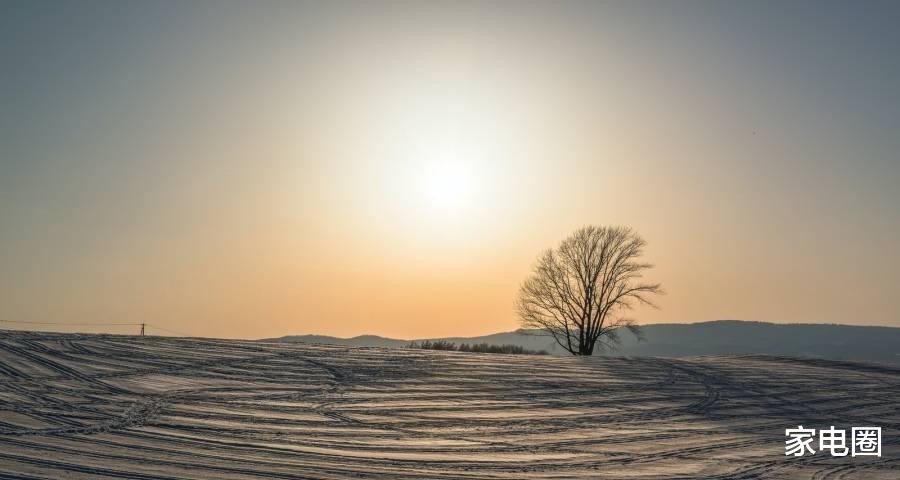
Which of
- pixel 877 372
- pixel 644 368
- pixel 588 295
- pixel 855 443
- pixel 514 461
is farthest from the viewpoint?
pixel 588 295

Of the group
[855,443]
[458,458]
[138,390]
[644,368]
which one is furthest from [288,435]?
[644,368]

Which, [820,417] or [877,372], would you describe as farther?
[877,372]

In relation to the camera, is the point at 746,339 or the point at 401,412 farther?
the point at 746,339

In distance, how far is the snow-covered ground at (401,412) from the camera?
493 inches

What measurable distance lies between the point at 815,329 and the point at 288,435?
428 ft

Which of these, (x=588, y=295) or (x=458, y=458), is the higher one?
(x=588, y=295)

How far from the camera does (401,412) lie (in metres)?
17.4

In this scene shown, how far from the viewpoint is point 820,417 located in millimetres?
18875

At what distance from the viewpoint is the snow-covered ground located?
1252 centimetres

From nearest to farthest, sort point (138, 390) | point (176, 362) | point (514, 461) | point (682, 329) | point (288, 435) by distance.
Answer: point (514, 461), point (288, 435), point (138, 390), point (176, 362), point (682, 329)

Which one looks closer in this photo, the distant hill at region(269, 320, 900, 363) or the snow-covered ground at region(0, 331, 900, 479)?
the snow-covered ground at region(0, 331, 900, 479)

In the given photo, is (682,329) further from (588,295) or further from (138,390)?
(138,390)

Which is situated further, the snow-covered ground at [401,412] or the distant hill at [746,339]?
the distant hill at [746,339]

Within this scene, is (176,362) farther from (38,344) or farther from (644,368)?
(644,368)
